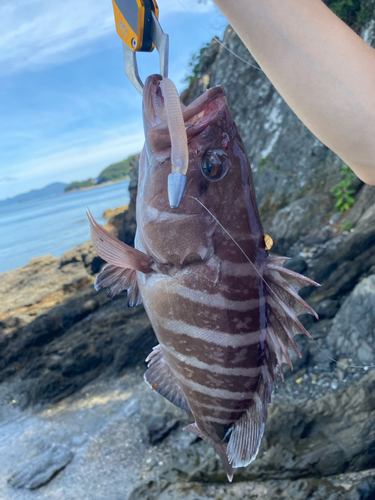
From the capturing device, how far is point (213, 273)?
3.91 feet

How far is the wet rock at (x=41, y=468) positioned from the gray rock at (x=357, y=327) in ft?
11.0

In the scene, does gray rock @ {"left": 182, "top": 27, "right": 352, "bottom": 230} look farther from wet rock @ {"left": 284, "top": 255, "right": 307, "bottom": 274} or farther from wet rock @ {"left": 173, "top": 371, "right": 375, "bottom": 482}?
wet rock @ {"left": 173, "top": 371, "right": 375, "bottom": 482}

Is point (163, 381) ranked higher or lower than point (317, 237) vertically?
higher

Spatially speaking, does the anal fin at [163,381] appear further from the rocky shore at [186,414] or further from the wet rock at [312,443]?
the wet rock at [312,443]

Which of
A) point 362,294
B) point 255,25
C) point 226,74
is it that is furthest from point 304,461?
point 226,74

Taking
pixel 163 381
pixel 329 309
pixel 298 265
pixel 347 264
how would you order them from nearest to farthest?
pixel 163 381 → pixel 329 309 → pixel 347 264 → pixel 298 265

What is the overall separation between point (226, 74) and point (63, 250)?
15.7 feet

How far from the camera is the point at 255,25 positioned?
1.01 metres

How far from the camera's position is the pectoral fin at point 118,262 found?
1135mm

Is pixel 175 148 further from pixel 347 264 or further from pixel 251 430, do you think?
pixel 347 264

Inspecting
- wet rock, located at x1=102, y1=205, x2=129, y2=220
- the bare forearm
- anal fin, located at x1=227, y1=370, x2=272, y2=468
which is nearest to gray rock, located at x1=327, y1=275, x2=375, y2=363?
anal fin, located at x1=227, y1=370, x2=272, y2=468

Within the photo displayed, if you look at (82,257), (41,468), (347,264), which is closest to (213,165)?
(347,264)

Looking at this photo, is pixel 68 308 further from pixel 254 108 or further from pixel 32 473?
pixel 254 108

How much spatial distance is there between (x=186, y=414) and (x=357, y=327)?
7.01 ft
